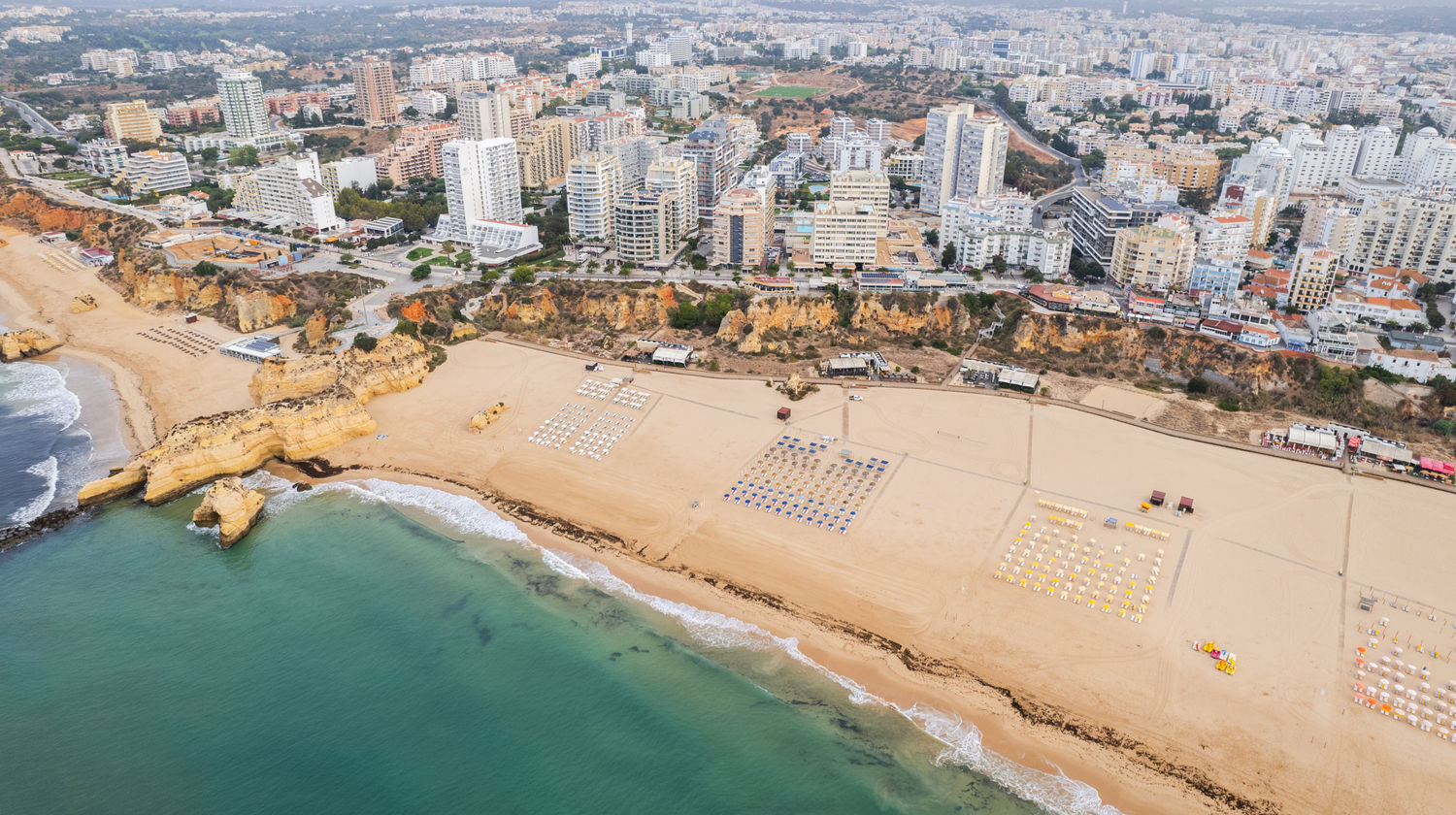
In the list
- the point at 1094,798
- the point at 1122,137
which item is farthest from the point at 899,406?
the point at 1122,137

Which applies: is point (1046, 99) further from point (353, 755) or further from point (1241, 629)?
point (353, 755)

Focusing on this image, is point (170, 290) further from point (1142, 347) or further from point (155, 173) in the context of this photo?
point (1142, 347)

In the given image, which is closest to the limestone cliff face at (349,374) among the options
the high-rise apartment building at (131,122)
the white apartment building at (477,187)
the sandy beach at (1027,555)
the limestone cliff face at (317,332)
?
the sandy beach at (1027,555)

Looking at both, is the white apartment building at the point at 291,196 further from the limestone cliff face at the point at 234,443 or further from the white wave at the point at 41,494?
the limestone cliff face at the point at 234,443

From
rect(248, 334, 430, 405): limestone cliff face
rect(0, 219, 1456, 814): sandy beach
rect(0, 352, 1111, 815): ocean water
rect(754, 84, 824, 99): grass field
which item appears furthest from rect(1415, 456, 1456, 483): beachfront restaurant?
rect(754, 84, 824, 99): grass field

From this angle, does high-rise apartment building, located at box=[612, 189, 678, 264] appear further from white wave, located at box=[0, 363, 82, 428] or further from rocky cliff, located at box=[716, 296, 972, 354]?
white wave, located at box=[0, 363, 82, 428]

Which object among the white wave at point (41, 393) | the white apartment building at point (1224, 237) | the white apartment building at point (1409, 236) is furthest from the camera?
the white apartment building at point (1409, 236)

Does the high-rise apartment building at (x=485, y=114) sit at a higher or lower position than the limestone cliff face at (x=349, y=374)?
higher
